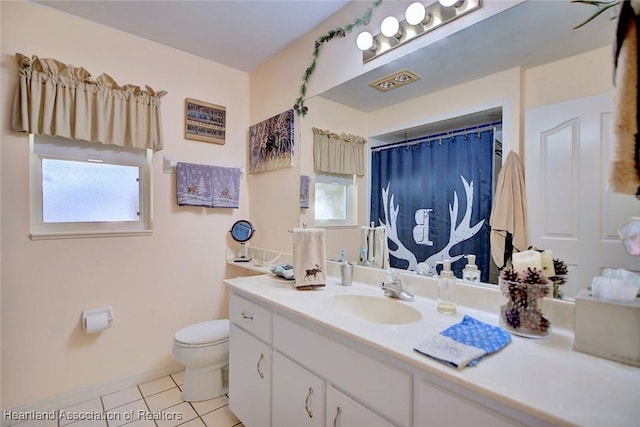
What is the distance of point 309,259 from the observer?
1.64 meters

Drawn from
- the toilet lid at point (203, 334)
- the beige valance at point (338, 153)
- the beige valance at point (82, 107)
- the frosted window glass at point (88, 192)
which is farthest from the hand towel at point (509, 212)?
the frosted window glass at point (88, 192)

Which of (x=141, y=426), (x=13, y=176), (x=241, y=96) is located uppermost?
(x=241, y=96)

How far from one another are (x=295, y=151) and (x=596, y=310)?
180 cm

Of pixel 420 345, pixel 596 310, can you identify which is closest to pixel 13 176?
pixel 420 345

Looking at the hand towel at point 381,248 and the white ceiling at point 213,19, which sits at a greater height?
the white ceiling at point 213,19

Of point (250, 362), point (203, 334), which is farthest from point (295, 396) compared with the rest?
point (203, 334)

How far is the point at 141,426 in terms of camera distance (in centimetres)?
170

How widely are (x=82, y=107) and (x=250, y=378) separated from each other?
6.46 ft

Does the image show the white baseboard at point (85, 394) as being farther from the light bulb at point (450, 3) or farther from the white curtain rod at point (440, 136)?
the light bulb at point (450, 3)

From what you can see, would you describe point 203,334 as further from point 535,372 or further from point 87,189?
point 535,372

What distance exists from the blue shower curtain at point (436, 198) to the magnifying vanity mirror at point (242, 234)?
1248mm

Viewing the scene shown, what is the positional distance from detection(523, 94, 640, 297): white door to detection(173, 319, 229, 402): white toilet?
1.87m

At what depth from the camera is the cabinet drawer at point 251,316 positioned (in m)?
1.42

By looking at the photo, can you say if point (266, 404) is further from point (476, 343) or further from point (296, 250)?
point (476, 343)
